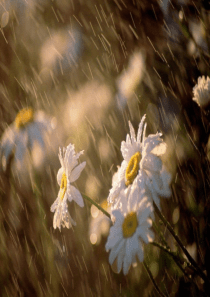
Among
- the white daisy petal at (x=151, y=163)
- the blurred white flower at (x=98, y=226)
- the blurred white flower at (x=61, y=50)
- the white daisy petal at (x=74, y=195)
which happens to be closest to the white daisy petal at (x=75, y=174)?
the white daisy petal at (x=74, y=195)

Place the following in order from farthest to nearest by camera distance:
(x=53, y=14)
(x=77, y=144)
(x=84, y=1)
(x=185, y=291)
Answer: (x=53, y=14), (x=84, y=1), (x=77, y=144), (x=185, y=291)

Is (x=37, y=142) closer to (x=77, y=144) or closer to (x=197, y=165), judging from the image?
(x=77, y=144)

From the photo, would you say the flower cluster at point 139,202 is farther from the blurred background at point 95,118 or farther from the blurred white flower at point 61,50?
the blurred white flower at point 61,50

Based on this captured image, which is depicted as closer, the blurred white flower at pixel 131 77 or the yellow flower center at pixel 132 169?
the yellow flower center at pixel 132 169

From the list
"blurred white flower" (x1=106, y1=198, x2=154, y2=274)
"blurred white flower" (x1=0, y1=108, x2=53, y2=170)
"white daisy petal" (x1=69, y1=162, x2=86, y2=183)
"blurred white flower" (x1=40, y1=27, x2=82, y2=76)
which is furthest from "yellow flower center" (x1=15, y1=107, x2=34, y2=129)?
"blurred white flower" (x1=106, y1=198, x2=154, y2=274)

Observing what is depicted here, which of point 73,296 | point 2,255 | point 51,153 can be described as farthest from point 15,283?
point 51,153
